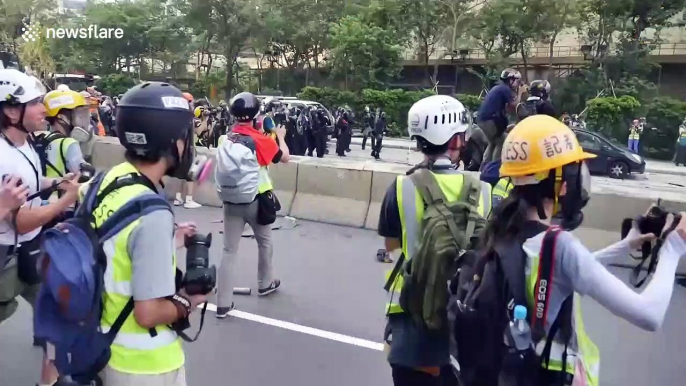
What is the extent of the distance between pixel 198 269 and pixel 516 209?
1.13 metres

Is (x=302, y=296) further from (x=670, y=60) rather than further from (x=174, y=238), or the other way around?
(x=670, y=60)

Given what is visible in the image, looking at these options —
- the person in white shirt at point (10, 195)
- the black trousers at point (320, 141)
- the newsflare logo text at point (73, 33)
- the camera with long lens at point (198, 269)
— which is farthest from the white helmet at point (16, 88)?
the newsflare logo text at point (73, 33)

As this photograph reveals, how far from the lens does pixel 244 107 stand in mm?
6488

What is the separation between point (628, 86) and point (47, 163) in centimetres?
Result: 3248

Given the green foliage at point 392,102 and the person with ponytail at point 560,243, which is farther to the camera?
the green foliage at point 392,102

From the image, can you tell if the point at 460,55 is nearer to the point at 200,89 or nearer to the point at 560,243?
the point at 200,89

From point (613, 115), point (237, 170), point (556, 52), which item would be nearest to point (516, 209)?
point (237, 170)

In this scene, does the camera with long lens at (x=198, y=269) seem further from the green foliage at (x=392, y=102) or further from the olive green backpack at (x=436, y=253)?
the green foliage at (x=392, y=102)

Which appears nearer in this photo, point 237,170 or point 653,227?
point 653,227

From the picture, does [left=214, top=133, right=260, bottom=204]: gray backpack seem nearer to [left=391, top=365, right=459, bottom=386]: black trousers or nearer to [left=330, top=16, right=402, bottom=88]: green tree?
[left=391, top=365, right=459, bottom=386]: black trousers

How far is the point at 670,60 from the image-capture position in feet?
123

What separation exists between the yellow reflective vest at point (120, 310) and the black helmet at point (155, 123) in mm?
104

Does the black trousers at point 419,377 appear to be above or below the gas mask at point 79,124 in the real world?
below

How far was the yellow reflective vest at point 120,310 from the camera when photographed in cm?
249
